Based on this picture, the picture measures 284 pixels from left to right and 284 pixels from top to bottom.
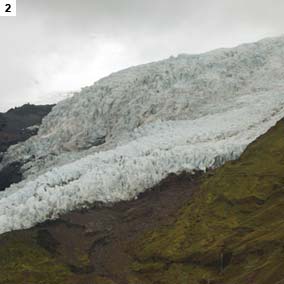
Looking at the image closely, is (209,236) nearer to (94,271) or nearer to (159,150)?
(94,271)

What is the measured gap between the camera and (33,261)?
4697 inches

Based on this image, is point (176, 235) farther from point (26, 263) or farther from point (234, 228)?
point (26, 263)

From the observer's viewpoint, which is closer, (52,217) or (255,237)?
(255,237)

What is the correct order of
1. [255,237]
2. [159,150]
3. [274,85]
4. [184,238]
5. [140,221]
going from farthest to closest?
1. [274,85]
2. [159,150]
3. [140,221]
4. [184,238]
5. [255,237]

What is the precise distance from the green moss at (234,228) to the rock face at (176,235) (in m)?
0.21

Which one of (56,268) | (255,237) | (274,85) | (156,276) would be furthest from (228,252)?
(274,85)

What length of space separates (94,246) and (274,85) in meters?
95.6

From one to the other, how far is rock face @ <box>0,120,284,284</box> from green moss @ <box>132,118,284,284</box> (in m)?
0.21

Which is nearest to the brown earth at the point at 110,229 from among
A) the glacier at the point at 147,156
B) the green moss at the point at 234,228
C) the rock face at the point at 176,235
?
the rock face at the point at 176,235

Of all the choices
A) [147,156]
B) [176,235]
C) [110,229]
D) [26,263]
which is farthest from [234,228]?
[147,156]

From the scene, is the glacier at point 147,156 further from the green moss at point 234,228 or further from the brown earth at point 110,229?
the green moss at point 234,228

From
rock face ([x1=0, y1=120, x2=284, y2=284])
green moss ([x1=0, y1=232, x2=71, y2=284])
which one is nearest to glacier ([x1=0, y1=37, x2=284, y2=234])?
rock face ([x1=0, y1=120, x2=284, y2=284])

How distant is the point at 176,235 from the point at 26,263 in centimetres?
2715

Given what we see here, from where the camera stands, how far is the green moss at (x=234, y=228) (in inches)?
3841
